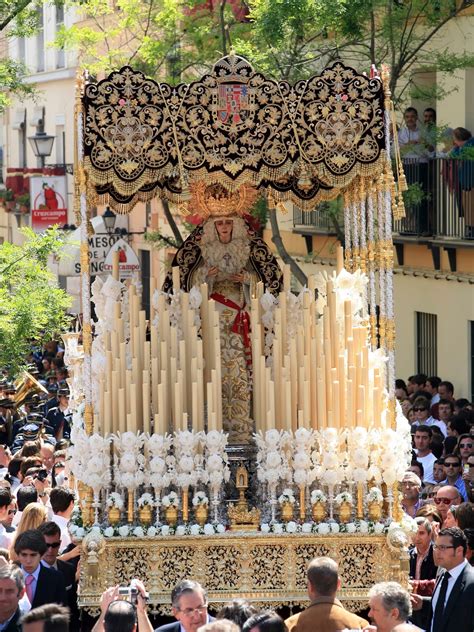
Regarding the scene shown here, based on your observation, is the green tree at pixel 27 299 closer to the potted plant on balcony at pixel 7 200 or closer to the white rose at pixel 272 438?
the white rose at pixel 272 438

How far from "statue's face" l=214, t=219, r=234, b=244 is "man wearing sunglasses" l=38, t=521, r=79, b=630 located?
2.47m

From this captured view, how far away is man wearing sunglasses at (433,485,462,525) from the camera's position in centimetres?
1244

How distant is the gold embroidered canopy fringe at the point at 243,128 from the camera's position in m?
11.4

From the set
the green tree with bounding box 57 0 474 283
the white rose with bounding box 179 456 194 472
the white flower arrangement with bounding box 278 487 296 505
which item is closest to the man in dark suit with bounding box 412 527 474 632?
the white flower arrangement with bounding box 278 487 296 505

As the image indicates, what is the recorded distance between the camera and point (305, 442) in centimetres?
1127

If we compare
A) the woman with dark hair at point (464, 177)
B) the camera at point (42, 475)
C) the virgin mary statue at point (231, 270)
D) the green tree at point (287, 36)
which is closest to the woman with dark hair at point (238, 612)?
the virgin mary statue at point (231, 270)

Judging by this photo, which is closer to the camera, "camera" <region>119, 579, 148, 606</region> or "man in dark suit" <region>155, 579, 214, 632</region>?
"man in dark suit" <region>155, 579, 214, 632</region>

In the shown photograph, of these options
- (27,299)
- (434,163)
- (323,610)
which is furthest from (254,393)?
(434,163)

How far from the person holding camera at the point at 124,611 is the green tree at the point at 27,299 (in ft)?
23.0

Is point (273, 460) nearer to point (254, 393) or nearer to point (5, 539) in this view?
point (254, 393)

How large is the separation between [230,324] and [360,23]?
24.0ft

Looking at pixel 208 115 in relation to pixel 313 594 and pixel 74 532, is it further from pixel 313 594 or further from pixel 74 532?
pixel 313 594

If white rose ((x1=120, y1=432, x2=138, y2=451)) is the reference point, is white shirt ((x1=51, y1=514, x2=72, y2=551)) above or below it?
below

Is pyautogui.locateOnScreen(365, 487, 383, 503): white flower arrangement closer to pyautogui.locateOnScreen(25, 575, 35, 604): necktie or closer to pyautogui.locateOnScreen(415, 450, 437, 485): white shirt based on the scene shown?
pyautogui.locateOnScreen(25, 575, 35, 604): necktie
